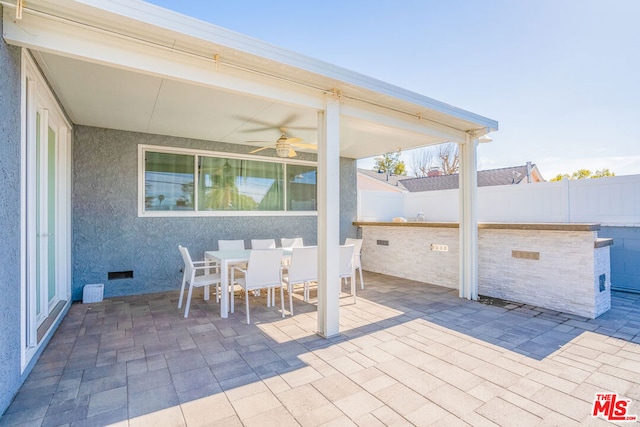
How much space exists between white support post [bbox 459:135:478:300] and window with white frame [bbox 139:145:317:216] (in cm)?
328

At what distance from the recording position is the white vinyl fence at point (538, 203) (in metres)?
5.05

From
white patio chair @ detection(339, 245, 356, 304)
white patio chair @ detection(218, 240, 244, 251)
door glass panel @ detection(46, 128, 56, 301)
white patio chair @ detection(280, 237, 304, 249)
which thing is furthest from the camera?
white patio chair @ detection(280, 237, 304, 249)

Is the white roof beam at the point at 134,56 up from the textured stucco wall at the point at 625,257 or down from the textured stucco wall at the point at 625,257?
up

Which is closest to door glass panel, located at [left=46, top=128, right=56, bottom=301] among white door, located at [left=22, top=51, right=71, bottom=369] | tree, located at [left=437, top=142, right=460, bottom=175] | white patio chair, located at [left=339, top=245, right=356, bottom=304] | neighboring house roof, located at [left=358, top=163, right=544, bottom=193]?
white door, located at [left=22, top=51, right=71, bottom=369]

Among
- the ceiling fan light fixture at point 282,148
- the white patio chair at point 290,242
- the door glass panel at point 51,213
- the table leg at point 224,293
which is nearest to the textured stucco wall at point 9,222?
the door glass panel at point 51,213

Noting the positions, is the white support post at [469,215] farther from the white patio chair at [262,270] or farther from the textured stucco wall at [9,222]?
the textured stucco wall at [9,222]

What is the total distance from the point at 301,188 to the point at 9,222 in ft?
17.2

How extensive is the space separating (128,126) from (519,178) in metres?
12.8

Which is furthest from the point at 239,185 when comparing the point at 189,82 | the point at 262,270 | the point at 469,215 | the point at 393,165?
the point at 393,165

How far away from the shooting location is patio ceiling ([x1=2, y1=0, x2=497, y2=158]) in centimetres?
210

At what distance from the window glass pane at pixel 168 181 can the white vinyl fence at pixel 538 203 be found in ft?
12.9

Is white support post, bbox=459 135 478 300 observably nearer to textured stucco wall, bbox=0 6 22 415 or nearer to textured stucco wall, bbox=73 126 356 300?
textured stucco wall, bbox=73 126 356 300

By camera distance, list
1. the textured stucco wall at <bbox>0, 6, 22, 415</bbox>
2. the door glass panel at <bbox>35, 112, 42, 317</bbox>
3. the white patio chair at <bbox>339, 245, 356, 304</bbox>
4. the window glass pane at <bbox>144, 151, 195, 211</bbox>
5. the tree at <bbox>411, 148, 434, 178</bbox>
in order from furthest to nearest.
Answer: the tree at <bbox>411, 148, 434, 178</bbox>
the window glass pane at <bbox>144, 151, 195, 211</bbox>
the white patio chair at <bbox>339, 245, 356, 304</bbox>
the door glass panel at <bbox>35, 112, 42, 317</bbox>
the textured stucco wall at <bbox>0, 6, 22, 415</bbox>

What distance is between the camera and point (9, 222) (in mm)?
2061
